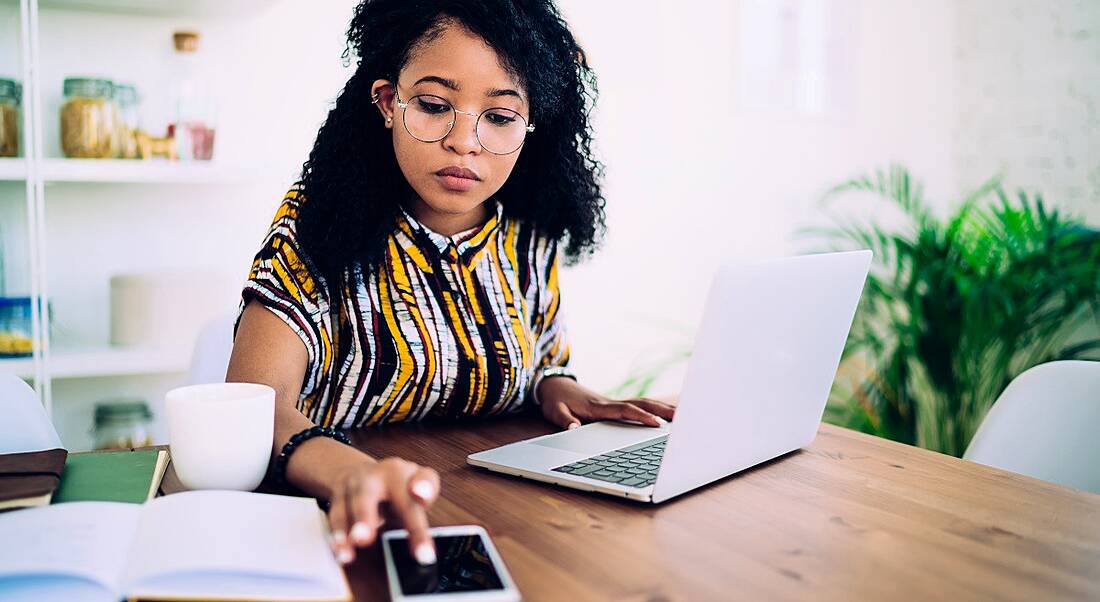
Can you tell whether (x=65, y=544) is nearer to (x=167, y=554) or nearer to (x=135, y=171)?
(x=167, y=554)

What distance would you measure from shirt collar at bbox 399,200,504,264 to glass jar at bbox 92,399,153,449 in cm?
103

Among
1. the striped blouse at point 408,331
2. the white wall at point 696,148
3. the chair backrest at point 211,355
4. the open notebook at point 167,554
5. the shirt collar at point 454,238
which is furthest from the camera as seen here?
the white wall at point 696,148

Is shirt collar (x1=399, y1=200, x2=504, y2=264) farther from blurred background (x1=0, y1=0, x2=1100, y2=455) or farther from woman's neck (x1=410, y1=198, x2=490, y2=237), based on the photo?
blurred background (x1=0, y1=0, x2=1100, y2=455)

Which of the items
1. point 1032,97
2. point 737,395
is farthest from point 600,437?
point 1032,97

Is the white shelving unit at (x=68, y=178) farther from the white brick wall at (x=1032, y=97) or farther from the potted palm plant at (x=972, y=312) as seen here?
the white brick wall at (x=1032, y=97)

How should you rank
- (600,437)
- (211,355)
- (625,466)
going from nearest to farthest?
(625,466) → (600,437) → (211,355)

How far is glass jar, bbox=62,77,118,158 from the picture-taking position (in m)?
1.98

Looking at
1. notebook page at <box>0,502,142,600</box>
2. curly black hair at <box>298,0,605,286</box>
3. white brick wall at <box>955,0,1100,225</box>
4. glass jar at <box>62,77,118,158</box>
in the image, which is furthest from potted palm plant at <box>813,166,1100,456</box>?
notebook page at <box>0,502,142,600</box>

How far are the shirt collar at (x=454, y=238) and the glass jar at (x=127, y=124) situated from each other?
3.12 feet

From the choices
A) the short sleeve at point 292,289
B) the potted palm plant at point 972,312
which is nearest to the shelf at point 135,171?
the short sleeve at point 292,289

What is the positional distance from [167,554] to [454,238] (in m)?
0.78

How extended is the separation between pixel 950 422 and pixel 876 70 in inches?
50.5

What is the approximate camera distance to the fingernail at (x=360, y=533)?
73cm

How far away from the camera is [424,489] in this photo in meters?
0.76
